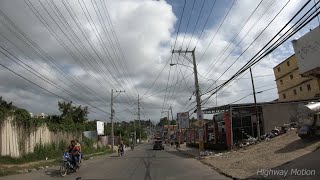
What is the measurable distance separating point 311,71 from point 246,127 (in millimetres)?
21237

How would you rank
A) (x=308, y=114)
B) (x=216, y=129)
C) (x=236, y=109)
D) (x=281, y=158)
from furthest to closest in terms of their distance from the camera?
1. (x=216, y=129)
2. (x=236, y=109)
3. (x=308, y=114)
4. (x=281, y=158)

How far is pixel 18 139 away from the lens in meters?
28.5

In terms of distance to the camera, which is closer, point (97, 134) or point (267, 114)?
point (267, 114)

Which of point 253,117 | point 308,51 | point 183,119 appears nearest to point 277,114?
point 253,117

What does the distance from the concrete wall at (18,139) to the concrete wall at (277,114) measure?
20221 mm

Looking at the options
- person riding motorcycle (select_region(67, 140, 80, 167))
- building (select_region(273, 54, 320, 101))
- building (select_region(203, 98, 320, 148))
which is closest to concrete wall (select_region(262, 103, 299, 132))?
building (select_region(203, 98, 320, 148))

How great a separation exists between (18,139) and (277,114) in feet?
76.8

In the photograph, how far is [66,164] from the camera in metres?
20.4

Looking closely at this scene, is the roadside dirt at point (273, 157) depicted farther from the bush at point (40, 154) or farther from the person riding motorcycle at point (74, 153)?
the bush at point (40, 154)

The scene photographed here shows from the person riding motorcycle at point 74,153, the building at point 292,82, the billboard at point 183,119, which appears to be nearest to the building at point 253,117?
the person riding motorcycle at point 74,153

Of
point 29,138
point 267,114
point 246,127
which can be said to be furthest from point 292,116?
point 29,138

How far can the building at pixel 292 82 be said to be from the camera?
202 feet

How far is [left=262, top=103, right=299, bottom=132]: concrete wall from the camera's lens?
1490 inches

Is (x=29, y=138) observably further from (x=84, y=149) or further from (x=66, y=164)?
(x=84, y=149)
